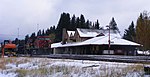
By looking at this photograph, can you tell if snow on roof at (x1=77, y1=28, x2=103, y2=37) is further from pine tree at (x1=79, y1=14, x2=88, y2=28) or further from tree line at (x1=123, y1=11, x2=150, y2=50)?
pine tree at (x1=79, y1=14, x2=88, y2=28)

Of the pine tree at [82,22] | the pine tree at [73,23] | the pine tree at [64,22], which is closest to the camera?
the pine tree at [64,22]

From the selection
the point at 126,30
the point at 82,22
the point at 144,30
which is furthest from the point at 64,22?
the point at 144,30

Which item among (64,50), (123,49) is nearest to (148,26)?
(123,49)

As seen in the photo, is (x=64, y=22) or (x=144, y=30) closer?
(x=144, y=30)

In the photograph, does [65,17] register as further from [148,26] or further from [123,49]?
[123,49]

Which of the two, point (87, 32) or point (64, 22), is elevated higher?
point (64, 22)

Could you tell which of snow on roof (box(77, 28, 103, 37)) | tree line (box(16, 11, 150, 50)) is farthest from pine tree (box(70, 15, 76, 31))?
snow on roof (box(77, 28, 103, 37))

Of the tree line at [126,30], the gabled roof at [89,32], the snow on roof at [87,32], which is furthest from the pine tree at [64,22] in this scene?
the snow on roof at [87,32]

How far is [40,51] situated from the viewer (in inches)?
2208

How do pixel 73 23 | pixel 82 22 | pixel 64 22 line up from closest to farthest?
pixel 64 22, pixel 73 23, pixel 82 22

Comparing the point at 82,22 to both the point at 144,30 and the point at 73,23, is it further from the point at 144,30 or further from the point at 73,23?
the point at 144,30

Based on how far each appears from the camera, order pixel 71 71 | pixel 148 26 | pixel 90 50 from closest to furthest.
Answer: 1. pixel 71 71
2. pixel 90 50
3. pixel 148 26

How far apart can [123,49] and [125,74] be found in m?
49.3

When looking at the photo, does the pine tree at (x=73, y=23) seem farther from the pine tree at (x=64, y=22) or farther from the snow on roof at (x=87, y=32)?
the snow on roof at (x=87, y=32)
